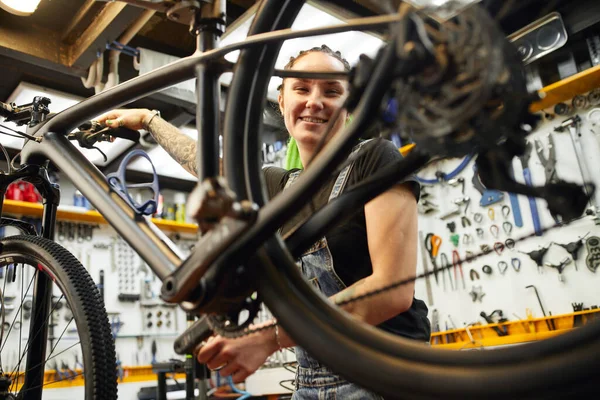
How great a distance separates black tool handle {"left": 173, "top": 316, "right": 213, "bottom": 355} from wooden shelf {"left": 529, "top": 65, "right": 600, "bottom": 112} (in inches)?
78.1

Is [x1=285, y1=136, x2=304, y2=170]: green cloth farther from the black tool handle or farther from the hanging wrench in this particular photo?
the hanging wrench

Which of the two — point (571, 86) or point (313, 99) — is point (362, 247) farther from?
point (571, 86)

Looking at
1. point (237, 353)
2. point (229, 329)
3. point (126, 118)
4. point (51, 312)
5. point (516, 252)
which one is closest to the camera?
point (229, 329)

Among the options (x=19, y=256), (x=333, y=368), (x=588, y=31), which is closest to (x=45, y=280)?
(x=19, y=256)

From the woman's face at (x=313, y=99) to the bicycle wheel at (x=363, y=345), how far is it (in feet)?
1.66

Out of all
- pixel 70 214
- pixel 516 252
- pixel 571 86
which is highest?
pixel 70 214

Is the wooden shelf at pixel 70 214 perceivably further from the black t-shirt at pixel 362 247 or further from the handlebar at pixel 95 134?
the black t-shirt at pixel 362 247

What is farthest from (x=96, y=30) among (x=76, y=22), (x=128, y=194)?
(x=128, y=194)

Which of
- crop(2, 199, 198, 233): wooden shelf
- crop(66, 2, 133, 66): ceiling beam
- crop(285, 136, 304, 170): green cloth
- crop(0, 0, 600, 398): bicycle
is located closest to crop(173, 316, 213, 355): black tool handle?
crop(0, 0, 600, 398): bicycle

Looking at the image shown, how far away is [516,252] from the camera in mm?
2656

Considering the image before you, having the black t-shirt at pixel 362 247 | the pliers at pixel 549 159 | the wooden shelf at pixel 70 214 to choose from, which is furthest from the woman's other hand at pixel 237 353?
the wooden shelf at pixel 70 214

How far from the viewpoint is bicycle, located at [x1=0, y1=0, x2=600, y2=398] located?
397 millimetres

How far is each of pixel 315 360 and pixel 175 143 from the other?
0.61m

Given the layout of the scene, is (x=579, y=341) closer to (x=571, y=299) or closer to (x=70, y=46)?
(x=571, y=299)
